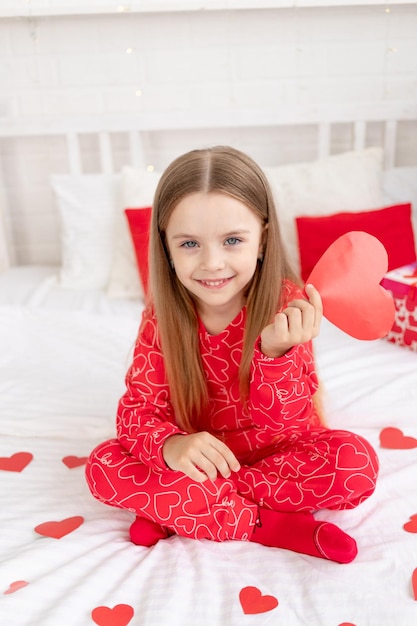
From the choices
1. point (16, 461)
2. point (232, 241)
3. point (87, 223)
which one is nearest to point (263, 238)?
point (232, 241)

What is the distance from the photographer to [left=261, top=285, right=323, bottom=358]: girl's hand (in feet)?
2.73

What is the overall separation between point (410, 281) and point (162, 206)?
732 millimetres

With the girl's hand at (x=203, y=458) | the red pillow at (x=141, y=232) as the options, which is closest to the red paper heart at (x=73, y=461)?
the girl's hand at (x=203, y=458)

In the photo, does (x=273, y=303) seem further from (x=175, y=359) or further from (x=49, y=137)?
(x=49, y=137)

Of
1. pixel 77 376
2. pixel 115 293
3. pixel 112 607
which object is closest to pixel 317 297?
pixel 112 607

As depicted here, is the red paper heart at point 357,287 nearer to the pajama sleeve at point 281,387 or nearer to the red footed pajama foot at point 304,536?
the pajama sleeve at point 281,387

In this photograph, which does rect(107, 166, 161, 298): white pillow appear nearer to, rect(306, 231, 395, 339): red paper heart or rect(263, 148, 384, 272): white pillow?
rect(263, 148, 384, 272): white pillow

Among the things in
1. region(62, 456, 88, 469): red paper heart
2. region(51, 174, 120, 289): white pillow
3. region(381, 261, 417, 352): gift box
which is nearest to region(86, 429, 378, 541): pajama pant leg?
region(62, 456, 88, 469): red paper heart

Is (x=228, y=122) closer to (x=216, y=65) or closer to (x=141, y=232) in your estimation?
(x=216, y=65)

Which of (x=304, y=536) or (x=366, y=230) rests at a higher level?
(x=366, y=230)

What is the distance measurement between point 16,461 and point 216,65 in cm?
129

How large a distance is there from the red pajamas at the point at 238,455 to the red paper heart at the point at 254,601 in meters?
0.14

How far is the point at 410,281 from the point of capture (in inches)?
57.9

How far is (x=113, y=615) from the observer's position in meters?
0.75
